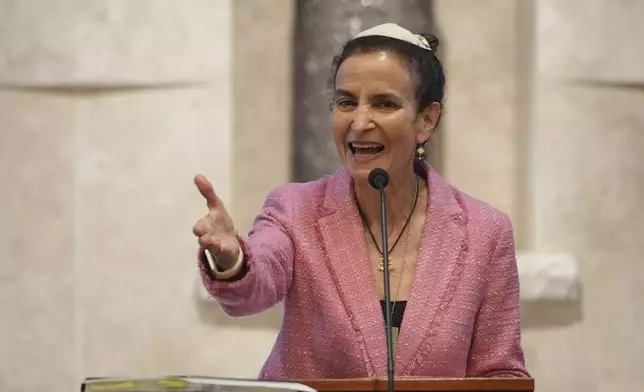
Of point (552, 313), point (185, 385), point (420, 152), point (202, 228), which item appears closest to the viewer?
point (185, 385)

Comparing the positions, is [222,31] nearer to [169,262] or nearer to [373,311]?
[169,262]

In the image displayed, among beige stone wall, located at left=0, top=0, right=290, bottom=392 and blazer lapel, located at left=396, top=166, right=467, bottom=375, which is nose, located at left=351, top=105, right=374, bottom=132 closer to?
blazer lapel, located at left=396, top=166, right=467, bottom=375

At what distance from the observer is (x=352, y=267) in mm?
1646

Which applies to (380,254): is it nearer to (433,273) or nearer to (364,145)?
(433,273)

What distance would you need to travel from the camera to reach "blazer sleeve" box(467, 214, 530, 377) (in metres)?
1.66

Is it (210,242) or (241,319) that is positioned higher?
(210,242)

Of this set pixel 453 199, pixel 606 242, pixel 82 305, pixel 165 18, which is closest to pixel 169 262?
pixel 82 305

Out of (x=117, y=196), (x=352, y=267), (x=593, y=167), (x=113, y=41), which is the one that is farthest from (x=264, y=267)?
(x=593, y=167)

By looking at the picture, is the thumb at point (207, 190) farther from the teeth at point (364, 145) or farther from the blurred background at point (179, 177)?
the blurred background at point (179, 177)

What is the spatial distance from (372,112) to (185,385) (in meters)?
0.79

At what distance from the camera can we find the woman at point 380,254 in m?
1.59

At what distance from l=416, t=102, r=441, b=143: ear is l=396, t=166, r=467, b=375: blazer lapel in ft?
0.38

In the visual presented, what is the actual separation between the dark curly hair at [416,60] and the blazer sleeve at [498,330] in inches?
13.6

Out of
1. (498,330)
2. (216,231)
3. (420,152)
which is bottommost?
(498,330)
